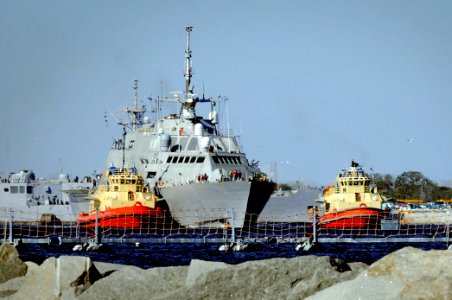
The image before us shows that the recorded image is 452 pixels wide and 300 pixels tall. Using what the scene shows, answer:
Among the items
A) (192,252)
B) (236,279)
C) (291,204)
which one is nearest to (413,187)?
(291,204)

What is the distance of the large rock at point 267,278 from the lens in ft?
71.5

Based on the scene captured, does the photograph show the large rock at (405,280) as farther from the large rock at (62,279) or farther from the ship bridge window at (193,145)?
the ship bridge window at (193,145)

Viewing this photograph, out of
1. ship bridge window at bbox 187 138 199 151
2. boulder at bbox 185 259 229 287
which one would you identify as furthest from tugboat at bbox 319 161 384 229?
boulder at bbox 185 259 229 287

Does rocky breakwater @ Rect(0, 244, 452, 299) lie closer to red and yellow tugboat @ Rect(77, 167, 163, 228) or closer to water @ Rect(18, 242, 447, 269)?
water @ Rect(18, 242, 447, 269)

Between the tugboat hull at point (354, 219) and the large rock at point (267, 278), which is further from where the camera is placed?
the tugboat hull at point (354, 219)

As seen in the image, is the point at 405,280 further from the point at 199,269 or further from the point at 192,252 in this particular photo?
the point at 192,252

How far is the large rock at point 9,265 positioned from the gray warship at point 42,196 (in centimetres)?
6933

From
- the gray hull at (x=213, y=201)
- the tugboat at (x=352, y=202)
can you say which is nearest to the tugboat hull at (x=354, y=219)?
the tugboat at (x=352, y=202)

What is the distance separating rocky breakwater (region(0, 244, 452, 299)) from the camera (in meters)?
18.8

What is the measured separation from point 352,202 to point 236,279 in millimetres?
63114

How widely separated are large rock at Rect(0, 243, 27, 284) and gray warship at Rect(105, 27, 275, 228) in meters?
49.0

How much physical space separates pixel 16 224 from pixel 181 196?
24.6 m

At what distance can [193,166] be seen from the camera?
87438 mm

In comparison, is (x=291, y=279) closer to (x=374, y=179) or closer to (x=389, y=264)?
(x=389, y=264)
